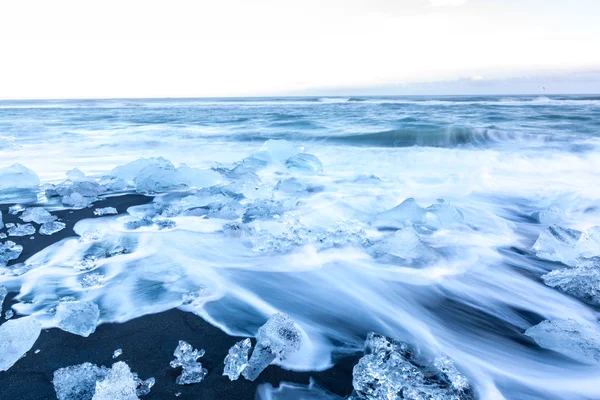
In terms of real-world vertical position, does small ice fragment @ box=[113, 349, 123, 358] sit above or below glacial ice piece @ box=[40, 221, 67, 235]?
below

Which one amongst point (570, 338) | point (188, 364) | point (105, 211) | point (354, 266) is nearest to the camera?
point (188, 364)

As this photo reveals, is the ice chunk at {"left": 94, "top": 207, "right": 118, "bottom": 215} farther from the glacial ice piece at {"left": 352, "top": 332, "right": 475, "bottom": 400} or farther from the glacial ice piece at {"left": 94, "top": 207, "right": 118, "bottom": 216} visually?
the glacial ice piece at {"left": 352, "top": 332, "right": 475, "bottom": 400}

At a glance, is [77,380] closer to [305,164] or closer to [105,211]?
[105,211]

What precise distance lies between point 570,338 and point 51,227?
13.6 ft

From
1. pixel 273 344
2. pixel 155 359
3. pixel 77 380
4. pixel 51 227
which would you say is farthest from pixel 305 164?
pixel 77 380

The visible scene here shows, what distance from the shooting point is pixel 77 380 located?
5.05 feet

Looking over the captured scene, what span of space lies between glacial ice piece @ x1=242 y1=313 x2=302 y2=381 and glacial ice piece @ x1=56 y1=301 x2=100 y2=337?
948 millimetres

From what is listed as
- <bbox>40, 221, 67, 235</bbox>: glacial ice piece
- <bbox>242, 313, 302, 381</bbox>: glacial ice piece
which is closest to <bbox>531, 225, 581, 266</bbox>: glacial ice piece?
<bbox>242, 313, 302, 381</bbox>: glacial ice piece

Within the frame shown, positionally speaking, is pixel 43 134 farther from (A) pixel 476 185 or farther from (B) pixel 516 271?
(B) pixel 516 271

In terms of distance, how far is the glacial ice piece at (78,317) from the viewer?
6.25 ft

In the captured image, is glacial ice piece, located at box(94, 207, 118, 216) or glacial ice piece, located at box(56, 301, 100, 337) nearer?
glacial ice piece, located at box(56, 301, 100, 337)

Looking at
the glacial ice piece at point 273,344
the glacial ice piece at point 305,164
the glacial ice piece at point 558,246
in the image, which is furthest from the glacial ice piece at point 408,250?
the glacial ice piece at point 305,164

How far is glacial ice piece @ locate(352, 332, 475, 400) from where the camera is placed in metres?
1.45

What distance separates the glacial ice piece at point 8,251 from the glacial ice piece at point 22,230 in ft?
0.86
